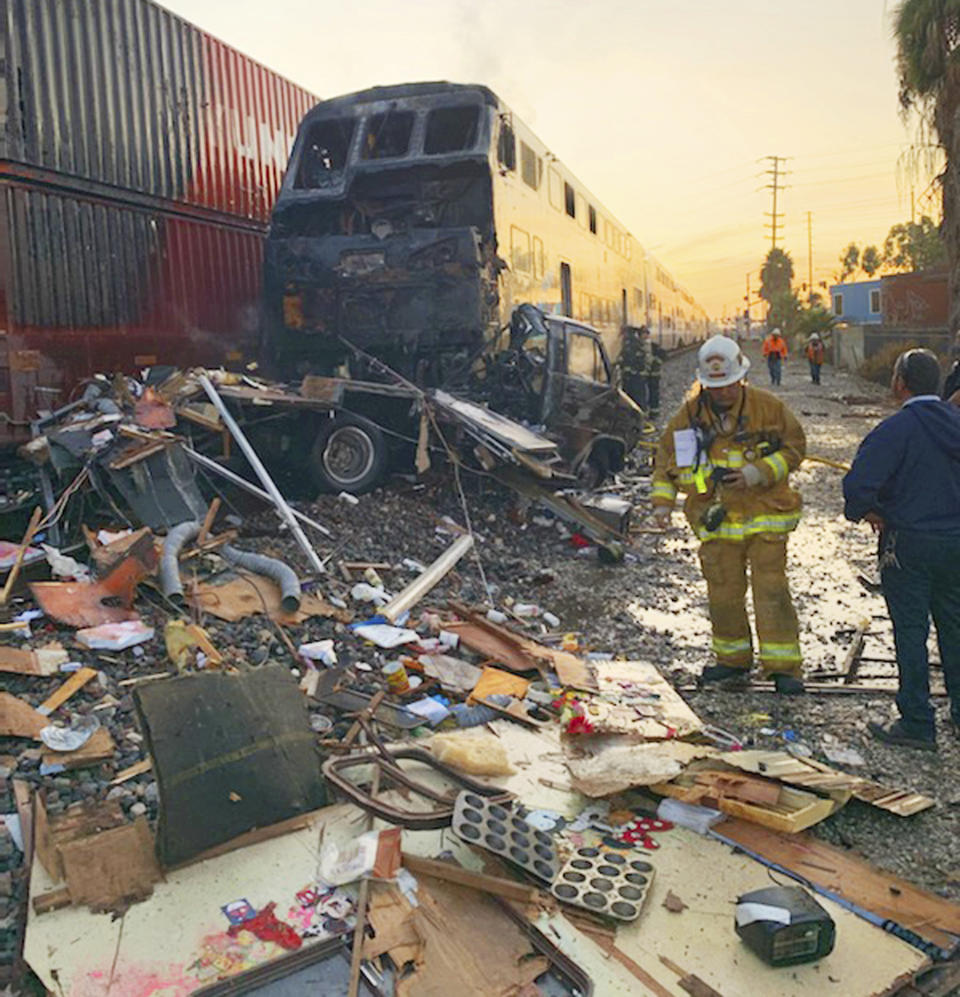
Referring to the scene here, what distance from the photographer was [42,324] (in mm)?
8109

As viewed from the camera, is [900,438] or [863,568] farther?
[863,568]

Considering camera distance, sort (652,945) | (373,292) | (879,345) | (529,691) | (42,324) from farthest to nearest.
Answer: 1. (879,345)
2. (373,292)
3. (42,324)
4. (529,691)
5. (652,945)

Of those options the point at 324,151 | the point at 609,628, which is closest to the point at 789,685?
the point at 609,628

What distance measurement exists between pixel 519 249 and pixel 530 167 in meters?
1.42

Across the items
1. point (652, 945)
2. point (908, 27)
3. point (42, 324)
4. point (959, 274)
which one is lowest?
point (652, 945)

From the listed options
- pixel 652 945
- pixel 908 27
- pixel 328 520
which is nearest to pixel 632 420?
pixel 328 520

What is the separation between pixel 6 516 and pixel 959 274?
14976 millimetres

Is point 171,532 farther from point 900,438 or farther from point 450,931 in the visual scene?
point 900,438

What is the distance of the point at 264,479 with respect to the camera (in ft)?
22.4

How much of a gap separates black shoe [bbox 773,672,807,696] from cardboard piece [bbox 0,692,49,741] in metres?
3.59

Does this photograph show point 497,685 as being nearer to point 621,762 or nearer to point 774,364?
point 621,762

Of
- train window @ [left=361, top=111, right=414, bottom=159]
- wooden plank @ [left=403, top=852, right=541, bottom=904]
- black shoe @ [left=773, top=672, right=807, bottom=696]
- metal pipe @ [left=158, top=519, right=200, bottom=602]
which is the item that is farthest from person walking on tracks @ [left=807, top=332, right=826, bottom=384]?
wooden plank @ [left=403, top=852, right=541, bottom=904]

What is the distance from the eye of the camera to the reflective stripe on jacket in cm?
461

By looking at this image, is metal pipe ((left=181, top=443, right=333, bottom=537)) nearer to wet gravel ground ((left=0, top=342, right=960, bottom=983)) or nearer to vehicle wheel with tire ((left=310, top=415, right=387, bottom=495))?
wet gravel ground ((left=0, top=342, right=960, bottom=983))
